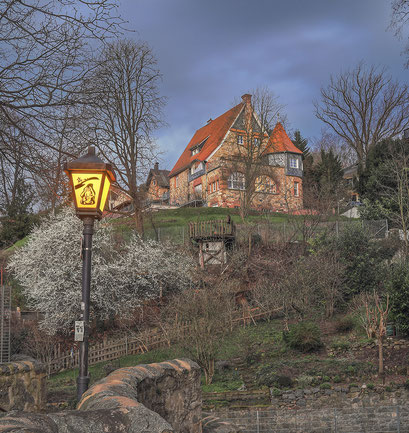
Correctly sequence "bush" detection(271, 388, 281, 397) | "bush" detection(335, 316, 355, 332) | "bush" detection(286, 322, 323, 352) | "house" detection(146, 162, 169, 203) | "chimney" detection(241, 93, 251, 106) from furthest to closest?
1. "house" detection(146, 162, 169, 203)
2. "chimney" detection(241, 93, 251, 106)
3. "bush" detection(335, 316, 355, 332)
4. "bush" detection(286, 322, 323, 352)
5. "bush" detection(271, 388, 281, 397)

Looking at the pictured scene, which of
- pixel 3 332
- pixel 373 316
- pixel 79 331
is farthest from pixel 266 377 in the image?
pixel 79 331

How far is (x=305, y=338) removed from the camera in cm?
1938

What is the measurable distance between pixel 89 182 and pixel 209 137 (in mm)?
49617

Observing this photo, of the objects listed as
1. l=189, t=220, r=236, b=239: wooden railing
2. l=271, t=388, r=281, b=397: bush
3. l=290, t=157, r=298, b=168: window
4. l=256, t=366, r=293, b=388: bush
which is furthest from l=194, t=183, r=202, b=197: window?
l=271, t=388, r=281, b=397: bush

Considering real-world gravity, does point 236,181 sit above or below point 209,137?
below

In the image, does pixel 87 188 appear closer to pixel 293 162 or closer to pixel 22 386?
pixel 22 386

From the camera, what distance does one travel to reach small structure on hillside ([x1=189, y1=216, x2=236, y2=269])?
3009cm

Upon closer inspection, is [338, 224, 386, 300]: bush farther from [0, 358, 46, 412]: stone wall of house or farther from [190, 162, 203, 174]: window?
[190, 162, 203, 174]: window

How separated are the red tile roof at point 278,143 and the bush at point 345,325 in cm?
2556

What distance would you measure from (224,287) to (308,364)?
6.52 metres

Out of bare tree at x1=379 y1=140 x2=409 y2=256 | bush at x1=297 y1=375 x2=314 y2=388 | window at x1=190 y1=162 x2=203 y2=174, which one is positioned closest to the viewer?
bush at x1=297 y1=375 x2=314 y2=388

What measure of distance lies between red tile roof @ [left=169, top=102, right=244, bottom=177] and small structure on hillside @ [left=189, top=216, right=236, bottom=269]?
843 inches

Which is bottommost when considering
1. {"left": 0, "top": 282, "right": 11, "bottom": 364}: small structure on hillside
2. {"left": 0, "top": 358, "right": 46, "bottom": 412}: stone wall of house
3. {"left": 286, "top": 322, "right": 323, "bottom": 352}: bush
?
{"left": 286, "top": 322, "right": 323, "bottom": 352}: bush

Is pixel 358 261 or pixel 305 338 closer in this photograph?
pixel 305 338
